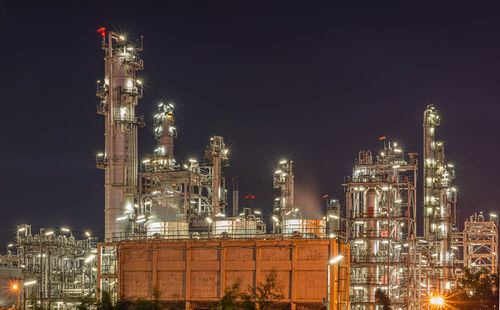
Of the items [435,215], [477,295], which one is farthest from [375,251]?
[435,215]

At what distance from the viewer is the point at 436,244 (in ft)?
181

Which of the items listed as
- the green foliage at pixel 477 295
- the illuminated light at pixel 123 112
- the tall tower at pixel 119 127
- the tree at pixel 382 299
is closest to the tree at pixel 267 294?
the tree at pixel 382 299

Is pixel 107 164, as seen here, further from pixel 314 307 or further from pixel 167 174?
pixel 314 307

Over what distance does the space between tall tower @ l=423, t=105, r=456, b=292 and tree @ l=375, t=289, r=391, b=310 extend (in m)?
18.0

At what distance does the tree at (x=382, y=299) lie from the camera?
117 feet

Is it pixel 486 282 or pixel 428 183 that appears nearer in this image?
pixel 486 282

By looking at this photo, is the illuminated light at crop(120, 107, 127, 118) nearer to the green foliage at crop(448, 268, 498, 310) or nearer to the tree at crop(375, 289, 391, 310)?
the tree at crop(375, 289, 391, 310)

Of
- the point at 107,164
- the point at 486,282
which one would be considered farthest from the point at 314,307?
the point at 107,164

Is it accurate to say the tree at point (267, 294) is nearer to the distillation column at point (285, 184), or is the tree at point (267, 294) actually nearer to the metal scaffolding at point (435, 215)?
the metal scaffolding at point (435, 215)

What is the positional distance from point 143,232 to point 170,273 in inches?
484

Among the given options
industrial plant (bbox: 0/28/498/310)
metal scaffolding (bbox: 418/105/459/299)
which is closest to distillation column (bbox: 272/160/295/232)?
industrial plant (bbox: 0/28/498/310)

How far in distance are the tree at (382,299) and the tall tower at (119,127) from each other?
62.0 feet

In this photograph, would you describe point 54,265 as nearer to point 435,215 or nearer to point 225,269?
point 225,269

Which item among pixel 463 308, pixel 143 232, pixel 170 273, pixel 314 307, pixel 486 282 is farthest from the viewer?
pixel 143 232
